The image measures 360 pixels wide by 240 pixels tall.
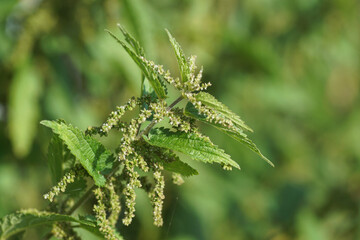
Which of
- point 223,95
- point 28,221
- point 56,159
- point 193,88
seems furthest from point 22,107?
point 223,95

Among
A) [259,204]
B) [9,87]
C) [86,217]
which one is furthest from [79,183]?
[259,204]

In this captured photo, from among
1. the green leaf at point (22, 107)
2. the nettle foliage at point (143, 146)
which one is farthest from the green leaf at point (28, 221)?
the green leaf at point (22, 107)

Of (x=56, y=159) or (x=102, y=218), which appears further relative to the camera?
(x=56, y=159)

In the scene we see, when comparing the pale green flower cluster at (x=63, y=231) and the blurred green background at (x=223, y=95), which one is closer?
the pale green flower cluster at (x=63, y=231)

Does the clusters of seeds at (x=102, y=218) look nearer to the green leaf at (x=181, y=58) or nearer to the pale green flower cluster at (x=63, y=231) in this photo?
the pale green flower cluster at (x=63, y=231)

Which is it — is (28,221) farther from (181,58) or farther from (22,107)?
(22,107)

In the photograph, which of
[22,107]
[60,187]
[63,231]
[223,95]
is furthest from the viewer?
[223,95]

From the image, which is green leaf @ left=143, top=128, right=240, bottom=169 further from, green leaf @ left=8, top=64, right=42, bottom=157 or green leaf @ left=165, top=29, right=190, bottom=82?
green leaf @ left=8, top=64, right=42, bottom=157

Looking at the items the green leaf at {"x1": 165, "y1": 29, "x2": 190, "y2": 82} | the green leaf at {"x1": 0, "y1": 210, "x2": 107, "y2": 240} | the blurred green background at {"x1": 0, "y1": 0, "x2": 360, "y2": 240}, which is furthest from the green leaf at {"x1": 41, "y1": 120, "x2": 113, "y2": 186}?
the blurred green background at {"x1": 0, "y1": 0, "x2": 360, "y2": 240}
